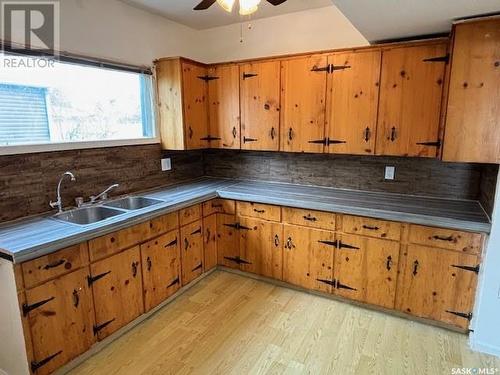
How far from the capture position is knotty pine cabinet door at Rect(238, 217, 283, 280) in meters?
2.89

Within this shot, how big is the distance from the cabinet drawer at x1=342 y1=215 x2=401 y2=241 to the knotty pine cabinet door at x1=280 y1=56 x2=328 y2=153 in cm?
72

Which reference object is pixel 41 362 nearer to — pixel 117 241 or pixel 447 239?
pixel 117 241

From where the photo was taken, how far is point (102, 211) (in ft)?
8.42

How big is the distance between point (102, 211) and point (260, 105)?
1.73 meters

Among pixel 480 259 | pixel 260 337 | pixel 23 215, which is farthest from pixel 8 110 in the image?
pixel 480 259

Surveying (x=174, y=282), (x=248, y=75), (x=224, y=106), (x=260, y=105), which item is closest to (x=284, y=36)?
(x=248, y=75)

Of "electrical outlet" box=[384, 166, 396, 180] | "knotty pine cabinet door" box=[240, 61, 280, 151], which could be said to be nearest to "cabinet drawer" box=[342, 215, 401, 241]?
"electrical outlet" box=[384, 166, 396, 180]

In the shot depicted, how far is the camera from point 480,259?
2107 millimetres

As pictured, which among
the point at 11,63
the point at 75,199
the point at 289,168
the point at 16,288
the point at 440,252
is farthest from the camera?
the point at 289,168

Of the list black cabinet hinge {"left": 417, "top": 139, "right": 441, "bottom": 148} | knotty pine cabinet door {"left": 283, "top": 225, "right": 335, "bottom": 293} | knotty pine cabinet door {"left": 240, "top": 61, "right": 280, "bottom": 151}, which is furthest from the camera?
knotty pine cabinet door {"left": 240, "top": 61, "right": 280, "bottom": 151}

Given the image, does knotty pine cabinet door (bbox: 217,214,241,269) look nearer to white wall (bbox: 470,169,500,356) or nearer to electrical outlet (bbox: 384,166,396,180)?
electrical outlet (bbox: 384,166,396,180)

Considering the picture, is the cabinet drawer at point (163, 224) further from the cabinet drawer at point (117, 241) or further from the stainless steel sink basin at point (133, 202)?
the stainless steel sink basin at point (133, 202)

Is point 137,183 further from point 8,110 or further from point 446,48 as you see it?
point 446,48

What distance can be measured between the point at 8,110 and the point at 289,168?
241cm
